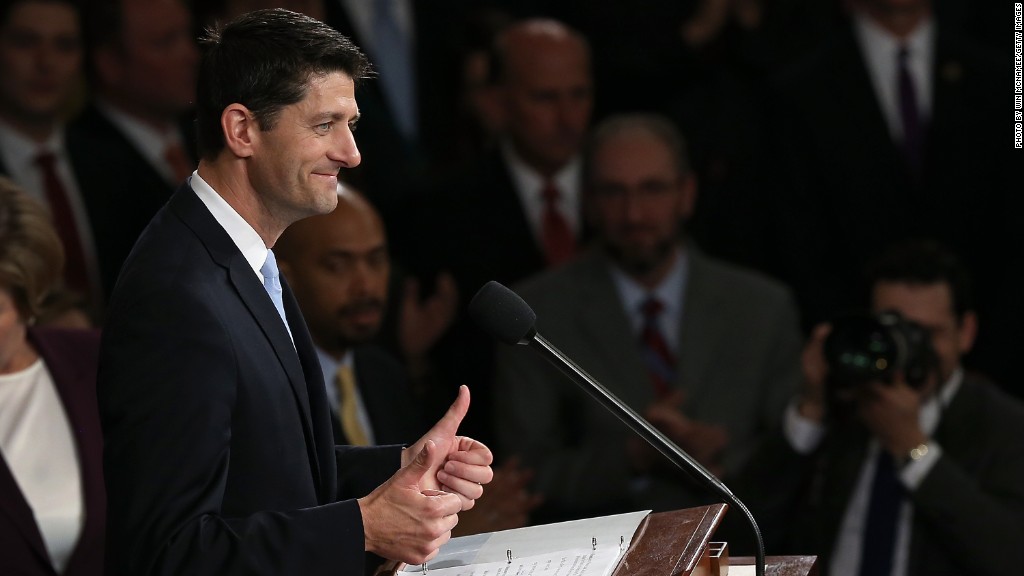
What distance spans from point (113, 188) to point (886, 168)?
6.92 feet

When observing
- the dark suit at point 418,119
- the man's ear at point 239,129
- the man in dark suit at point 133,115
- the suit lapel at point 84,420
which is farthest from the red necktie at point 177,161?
A: the man's ear at point 239,129

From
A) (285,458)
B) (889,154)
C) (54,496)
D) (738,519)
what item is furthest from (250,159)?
(889,154)

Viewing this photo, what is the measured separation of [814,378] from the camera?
335 cm

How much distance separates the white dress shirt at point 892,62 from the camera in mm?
4223

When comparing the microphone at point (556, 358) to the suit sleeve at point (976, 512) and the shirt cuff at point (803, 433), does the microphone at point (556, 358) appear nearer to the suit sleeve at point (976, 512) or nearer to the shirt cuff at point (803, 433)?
the suit sleeve at point (976, 512)

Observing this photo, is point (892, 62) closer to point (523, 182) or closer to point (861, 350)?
point (523, 182)

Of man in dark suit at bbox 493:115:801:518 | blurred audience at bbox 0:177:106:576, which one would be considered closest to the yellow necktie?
blurred audience at bbox 0:177:106:576

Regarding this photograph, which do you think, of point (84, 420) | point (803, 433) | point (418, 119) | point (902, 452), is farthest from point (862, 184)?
point (84, 420)

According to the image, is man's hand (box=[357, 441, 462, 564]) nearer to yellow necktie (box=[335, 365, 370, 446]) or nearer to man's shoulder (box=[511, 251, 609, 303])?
yellow necktie (box=[335, 365, 370, 446])

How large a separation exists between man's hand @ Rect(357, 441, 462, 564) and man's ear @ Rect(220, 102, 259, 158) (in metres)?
0.40

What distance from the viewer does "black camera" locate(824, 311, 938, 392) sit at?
319 centimetres

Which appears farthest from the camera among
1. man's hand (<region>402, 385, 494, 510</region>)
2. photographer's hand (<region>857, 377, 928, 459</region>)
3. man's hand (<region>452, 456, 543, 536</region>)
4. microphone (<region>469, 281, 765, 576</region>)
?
photographer's hand (<region>857, 377, 928, 459</region>)

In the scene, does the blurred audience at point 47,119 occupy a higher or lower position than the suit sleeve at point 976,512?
higher

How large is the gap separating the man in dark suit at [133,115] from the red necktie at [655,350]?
4.26 ft
